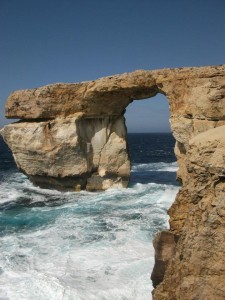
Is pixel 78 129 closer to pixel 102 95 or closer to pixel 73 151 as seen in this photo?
pixel 73 151

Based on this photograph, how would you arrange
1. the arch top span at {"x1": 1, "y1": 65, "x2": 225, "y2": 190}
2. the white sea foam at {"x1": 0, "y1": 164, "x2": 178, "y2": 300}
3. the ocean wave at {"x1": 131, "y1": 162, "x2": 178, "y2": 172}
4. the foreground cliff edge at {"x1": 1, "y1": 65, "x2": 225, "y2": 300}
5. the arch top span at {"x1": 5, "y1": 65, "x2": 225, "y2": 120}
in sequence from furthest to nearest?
the ocean wave at {"x1": 131, "y1": 162, "x2": 178, "y2": 172}, the arch top span at {"x1": 1, "y1": 65, "x2": 225, "y2": 190}, the arch top span at {"x1": 5, "y1": 65, "x2": 225, "y2": 120}, the foreground cliff edge at {"x1": 1, "y1": 65, "x2": 225, "y2": 300}, the white sea foam at {"x1": 0, "y1": 164, "x2": 178, "y2": 300}

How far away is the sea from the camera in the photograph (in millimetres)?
9727

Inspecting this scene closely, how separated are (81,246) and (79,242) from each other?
0.44 m

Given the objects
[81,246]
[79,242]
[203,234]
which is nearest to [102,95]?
[79,242]

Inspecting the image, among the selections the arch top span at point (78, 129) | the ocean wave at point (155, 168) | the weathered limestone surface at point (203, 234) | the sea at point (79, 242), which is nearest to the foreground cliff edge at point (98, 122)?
the arch top span at point (78, 129)

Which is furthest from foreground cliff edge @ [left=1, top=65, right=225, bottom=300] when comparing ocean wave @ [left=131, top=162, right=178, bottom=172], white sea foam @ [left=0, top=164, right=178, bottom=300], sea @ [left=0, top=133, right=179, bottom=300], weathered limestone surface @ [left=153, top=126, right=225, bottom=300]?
ocean wave @ [left=131, top=162, right=178, bottom=172]

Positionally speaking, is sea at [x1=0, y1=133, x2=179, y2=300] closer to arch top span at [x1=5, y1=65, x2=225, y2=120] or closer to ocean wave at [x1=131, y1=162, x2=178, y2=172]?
arch top span at [x1=5, y1=65, x2=225, y2=120]

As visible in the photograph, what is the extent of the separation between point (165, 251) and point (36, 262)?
628 cm

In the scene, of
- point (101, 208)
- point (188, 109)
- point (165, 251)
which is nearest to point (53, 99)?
point (101, 208)

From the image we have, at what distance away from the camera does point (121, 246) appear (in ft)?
42.4

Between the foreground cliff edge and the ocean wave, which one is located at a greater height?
the foreground cliff edge

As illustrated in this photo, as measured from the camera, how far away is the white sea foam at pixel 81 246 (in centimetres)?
968

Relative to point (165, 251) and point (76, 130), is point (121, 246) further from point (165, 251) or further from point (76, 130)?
Answer: point (76, 130)

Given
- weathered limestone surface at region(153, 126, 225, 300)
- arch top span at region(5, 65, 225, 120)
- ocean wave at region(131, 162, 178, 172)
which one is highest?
arch top span at region(5, 65, 225, 120)
